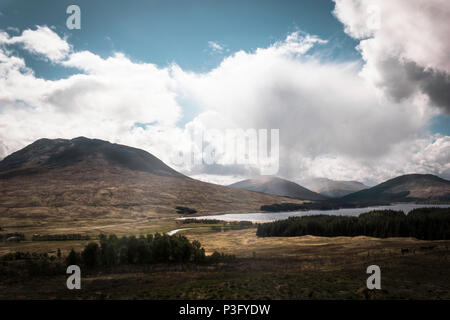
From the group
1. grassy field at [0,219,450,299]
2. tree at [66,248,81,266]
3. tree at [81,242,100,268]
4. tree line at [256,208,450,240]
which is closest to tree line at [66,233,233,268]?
tree at [81,242,100,268]

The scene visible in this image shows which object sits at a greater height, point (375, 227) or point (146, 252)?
point (146, 252)

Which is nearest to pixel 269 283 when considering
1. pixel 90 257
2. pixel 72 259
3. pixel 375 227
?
pixel 90 257

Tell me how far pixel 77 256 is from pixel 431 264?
9032cm

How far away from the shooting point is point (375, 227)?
154 meters

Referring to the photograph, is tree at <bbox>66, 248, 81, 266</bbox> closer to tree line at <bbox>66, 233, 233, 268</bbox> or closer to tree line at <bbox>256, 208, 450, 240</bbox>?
tree line at <bbox>66, 233, 233, 268</bbox>

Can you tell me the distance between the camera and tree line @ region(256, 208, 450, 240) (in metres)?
133

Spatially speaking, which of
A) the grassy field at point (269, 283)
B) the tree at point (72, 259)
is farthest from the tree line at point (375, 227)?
the tree at point (72, 259)

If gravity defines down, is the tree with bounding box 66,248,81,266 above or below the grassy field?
below

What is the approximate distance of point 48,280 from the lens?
6097 centimetres

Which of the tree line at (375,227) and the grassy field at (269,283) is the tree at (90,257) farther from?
the tree line at (375,227)

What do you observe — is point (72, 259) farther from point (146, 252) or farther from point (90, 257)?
point (146, 252)

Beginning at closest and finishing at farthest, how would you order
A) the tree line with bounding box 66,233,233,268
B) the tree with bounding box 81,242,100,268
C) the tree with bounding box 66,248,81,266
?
the tree with bounding box 66,248,81,266, the tree with bounding box 81,242,100,268, the tree line with bounding box 66,233,233,268

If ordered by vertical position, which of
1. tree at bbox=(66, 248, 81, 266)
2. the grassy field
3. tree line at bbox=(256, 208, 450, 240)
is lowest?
tree line at bbox=(256, 208, 450, 240)
